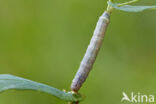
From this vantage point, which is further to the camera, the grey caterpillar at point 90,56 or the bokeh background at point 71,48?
the bokeh background at point 71,48

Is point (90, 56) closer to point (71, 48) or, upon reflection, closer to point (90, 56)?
point (90, 56)

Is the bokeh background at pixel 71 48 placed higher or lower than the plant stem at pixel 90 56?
lower

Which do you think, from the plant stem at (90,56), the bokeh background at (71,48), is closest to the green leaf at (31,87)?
the plant stem at (90,56)

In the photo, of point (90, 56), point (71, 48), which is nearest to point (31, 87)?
point (90, 56)

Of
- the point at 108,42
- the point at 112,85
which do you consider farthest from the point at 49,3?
the point at 112,85

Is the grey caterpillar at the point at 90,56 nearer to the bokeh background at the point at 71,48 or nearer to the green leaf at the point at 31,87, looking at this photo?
the green leaf at the point at 31,87
